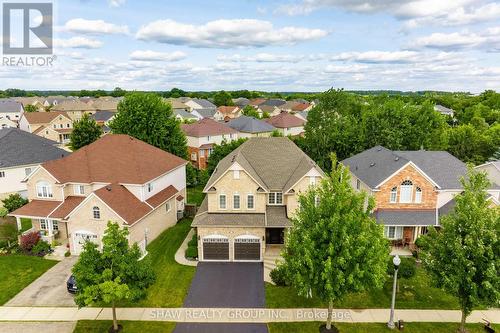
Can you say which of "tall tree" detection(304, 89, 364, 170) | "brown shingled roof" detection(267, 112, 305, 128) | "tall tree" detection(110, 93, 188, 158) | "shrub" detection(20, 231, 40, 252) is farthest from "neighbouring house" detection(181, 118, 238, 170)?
"shrub" detection(20, 231, 40, 252)

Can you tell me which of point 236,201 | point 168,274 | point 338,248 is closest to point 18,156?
point 168,274

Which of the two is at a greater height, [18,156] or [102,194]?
[18,156]

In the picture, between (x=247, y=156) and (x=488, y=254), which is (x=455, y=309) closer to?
(x=488, y=254)

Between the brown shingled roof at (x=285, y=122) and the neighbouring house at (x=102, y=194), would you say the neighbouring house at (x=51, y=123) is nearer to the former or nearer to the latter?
the brown shingled roof at (x=285, y=122)

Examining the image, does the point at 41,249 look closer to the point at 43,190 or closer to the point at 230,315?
the point at 43,190

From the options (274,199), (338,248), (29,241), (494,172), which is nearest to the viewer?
(338,248)
